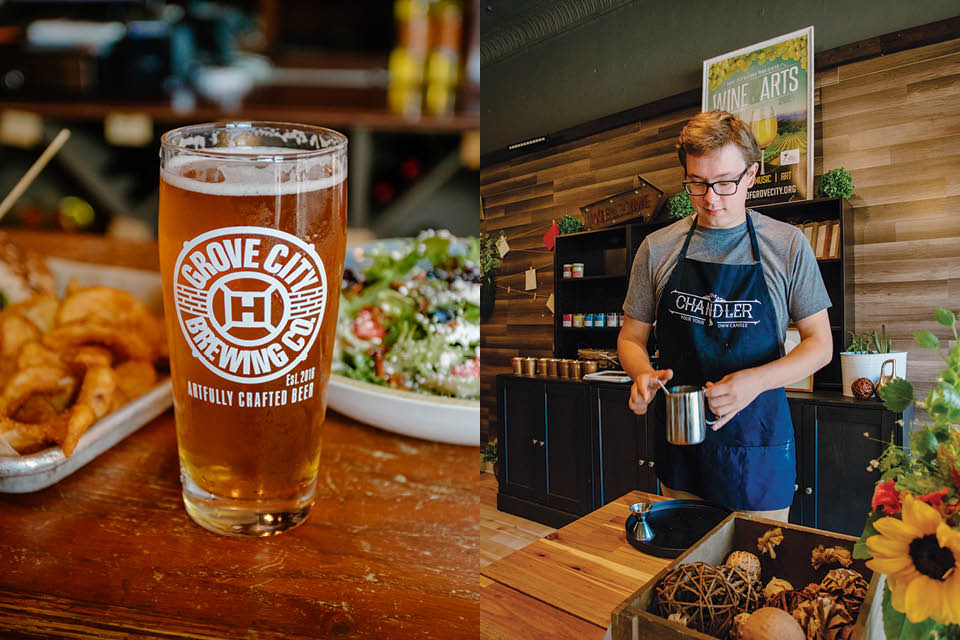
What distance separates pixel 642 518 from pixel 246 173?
0.41 metres

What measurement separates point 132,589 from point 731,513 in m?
0.46

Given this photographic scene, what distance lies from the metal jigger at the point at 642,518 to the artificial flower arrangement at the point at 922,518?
0.42 feet

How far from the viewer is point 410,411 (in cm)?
78

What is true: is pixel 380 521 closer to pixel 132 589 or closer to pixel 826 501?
pixel 132 589

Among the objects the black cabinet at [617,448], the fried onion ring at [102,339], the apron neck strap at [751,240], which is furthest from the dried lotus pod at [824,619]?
the fried onion ring at [102,339]

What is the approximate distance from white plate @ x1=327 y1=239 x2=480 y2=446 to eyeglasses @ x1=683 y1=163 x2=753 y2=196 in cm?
38

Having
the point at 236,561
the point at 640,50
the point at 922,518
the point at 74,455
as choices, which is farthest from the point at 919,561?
the point at 74,455

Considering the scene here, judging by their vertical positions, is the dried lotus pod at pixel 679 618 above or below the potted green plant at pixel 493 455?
below

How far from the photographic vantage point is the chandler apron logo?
44 centimetres

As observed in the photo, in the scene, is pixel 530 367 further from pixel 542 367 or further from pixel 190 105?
pixel 190 105

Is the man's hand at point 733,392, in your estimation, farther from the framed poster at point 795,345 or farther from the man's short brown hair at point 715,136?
the man's short brown hair at point 715,136

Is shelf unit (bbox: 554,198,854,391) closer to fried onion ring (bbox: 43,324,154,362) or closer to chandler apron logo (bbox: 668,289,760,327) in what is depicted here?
chandler apron logo (bbox: 668,289,760,327)

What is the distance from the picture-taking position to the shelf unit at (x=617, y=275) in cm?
43

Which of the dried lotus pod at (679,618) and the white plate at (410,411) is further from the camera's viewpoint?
the white plate at (410,411)
